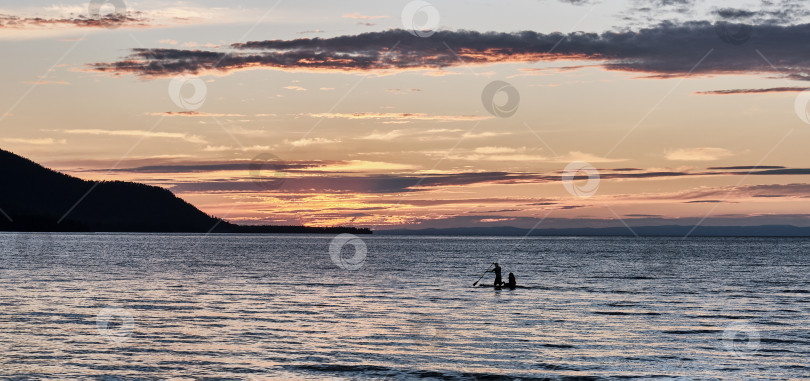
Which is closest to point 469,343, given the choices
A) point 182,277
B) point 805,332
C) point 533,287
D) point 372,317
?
point 372,317

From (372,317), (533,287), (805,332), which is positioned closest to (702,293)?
(533,287)

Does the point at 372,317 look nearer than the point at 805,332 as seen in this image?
No

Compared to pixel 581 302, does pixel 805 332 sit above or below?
Answer: below

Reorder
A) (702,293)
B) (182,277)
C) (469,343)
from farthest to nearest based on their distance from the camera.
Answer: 1. (182,277)
2. (702,293)
3. (469,343)

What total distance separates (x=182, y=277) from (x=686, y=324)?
186 feet

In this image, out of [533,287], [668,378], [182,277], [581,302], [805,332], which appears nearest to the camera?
[668,378]

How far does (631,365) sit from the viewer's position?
31891 mm

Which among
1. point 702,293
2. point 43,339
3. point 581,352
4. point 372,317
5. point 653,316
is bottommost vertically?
point 43,339

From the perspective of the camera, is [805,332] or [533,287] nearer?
[805,332]

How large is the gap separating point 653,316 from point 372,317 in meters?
17.7

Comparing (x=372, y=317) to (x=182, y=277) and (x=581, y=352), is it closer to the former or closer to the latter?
(x=581, y=352)

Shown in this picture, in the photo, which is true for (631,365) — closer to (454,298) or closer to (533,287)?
(454,298)

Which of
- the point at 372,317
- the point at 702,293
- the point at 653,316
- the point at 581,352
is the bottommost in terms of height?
the point at 581,352

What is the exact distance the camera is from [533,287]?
73750mm
